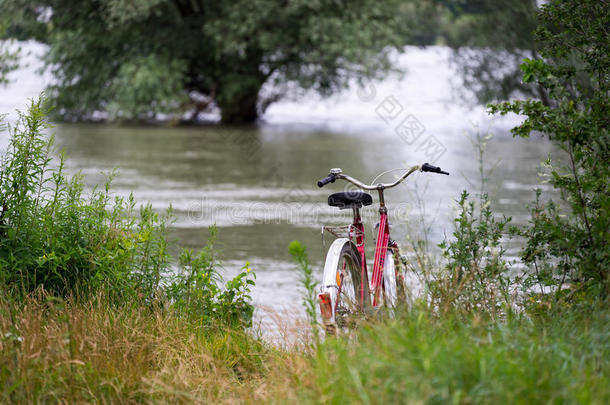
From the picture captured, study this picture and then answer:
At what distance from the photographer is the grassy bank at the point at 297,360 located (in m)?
2.98

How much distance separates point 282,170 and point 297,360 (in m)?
13.3

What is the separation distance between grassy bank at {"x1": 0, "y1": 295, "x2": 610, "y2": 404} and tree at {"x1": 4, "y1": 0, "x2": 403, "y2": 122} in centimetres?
2295

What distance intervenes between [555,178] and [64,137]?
72.5ft

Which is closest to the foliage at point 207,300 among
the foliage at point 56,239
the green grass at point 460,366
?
the foliage at point 56,239

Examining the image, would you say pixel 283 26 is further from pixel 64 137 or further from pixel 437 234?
pixel 437 234

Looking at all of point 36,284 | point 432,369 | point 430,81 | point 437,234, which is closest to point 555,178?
point 432,369

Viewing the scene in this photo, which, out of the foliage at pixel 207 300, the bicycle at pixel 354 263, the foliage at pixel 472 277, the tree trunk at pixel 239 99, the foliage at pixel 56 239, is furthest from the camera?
the tree trunk at pixel 239 99

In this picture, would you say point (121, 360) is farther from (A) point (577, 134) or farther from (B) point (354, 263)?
(A) point (577, 134)

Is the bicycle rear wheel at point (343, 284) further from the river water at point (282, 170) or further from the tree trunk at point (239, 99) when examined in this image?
the tree trunk at point (239, 99)

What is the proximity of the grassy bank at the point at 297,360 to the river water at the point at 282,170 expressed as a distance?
3.09ft

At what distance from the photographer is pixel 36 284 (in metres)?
4.99

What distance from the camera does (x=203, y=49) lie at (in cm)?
3231

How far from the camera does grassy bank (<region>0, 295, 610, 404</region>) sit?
2.98 metres

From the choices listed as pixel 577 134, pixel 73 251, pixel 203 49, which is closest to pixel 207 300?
pixel 73 251
